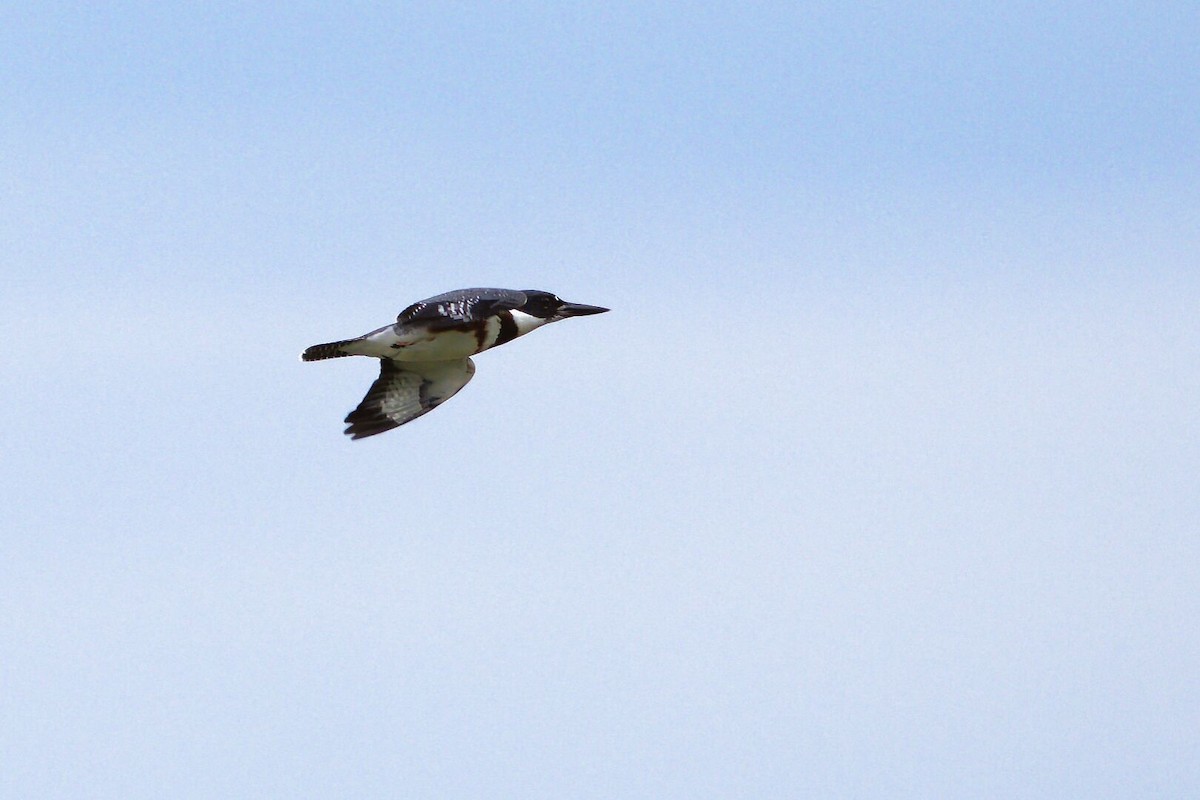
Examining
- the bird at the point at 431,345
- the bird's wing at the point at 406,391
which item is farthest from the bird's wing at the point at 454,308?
the bird's wing at the point at 406,391

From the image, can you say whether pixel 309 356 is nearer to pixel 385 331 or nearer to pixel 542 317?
pixel 385 331

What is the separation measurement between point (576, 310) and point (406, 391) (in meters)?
2.50

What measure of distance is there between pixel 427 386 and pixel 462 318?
144 cm

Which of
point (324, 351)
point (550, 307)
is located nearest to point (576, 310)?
point (550, 307)

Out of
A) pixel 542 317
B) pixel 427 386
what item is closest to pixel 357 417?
pixel 427 386

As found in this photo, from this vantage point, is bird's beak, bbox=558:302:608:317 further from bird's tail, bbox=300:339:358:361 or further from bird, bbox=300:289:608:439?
bird's tail, bbox=300:339:358:361

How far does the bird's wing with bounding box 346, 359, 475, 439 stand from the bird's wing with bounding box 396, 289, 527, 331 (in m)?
1.05

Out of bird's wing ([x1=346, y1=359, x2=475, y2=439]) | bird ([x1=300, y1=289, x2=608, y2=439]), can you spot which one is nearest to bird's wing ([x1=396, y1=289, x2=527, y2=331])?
bird ([x1=300, y1=289, x2=608, y2=439])

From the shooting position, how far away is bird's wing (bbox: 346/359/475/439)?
23.6 metres

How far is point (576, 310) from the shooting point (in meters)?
24.9

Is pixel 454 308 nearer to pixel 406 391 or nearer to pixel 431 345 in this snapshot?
pixel 431 345

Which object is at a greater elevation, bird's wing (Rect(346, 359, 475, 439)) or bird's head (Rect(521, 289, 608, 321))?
bird's head (Rect(521, 289, 608, 321))

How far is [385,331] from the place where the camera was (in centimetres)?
2284

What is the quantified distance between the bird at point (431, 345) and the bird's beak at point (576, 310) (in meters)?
0.24
